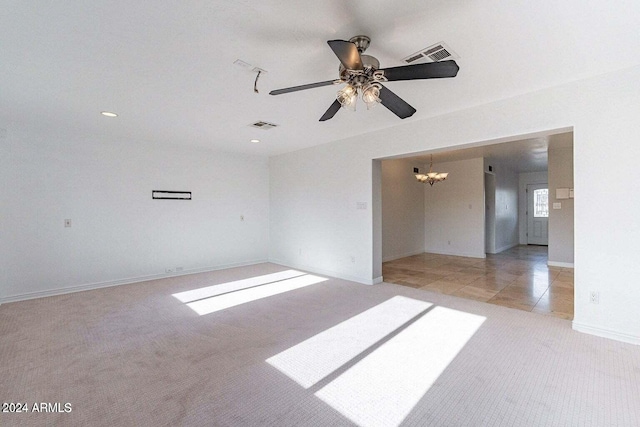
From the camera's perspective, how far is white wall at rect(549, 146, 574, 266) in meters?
6.05

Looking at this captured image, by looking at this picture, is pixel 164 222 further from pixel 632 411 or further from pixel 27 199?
pixel 632 411

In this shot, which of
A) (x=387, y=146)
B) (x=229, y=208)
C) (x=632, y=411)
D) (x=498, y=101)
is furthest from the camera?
(x=229, y=208)

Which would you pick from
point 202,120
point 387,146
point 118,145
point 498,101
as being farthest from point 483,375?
point 118,145

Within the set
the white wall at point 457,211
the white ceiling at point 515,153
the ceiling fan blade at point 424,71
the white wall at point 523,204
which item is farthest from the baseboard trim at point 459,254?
the ceiling fan blade at point 424,71

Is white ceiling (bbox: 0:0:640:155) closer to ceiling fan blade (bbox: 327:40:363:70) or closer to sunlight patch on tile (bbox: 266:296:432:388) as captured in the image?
ceiling fan blade (bbox: 327:40:363:70)

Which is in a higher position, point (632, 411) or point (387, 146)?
point (387, 146)

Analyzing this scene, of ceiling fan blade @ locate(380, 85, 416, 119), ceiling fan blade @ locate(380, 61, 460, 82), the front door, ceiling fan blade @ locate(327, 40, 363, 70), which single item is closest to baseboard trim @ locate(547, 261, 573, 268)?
the front door

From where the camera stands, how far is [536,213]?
9609 mm

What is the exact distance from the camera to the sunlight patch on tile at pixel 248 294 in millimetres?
3635

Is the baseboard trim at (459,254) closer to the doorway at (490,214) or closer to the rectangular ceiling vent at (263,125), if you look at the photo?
the doorway at (490,214)

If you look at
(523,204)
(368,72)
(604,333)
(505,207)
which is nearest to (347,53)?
(368,72)

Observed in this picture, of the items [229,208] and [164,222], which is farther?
[229,208]

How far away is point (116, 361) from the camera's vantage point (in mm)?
2338

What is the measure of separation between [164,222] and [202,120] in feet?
7.78
